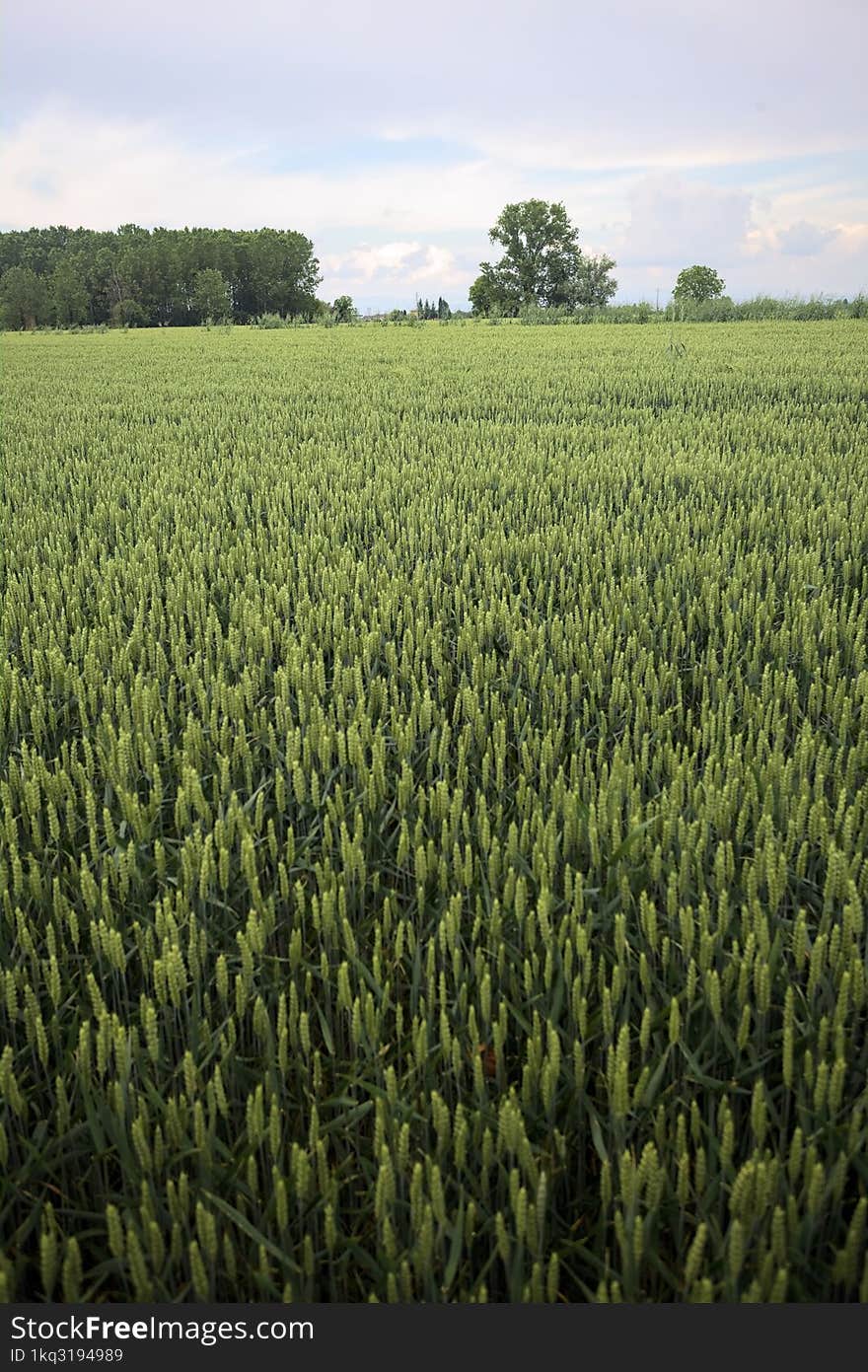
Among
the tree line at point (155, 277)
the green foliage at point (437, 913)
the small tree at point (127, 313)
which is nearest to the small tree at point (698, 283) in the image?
the tree line at point (155, 277)

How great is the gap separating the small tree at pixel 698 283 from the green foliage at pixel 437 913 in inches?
3162

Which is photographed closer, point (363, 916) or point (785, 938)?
point (785, 938)

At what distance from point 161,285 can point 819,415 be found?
197ft

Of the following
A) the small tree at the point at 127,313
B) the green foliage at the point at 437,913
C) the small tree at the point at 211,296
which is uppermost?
the small tree at the point at 211,296

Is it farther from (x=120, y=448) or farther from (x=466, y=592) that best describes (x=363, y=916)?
(x=120, y=448)

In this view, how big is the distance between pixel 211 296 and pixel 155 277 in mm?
4888

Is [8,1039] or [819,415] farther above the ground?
[819,415]

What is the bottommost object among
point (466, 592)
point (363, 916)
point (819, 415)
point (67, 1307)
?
point (67, 1307)

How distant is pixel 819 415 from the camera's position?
8.81 m

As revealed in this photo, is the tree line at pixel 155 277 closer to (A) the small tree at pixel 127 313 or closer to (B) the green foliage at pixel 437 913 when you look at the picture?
(A) the small tree at pixel 127 313

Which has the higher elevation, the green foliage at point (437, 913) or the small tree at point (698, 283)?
the small tree at point (698, 283)

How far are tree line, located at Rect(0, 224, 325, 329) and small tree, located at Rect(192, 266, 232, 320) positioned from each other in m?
0.06

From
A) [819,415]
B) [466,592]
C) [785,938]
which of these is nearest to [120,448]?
[466,592]

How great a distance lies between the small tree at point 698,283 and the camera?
77.4m
